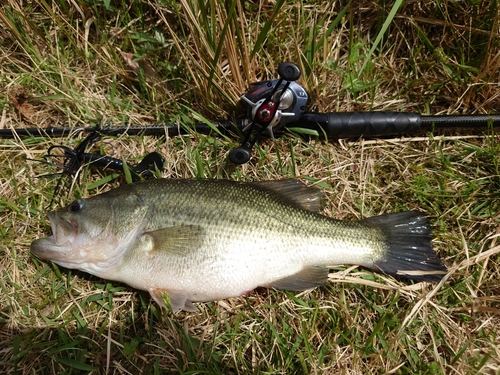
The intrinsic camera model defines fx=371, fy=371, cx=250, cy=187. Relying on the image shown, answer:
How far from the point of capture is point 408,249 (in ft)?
8.62

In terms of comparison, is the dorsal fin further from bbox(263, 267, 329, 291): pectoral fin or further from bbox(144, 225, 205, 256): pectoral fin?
bbox(144, 225, 205, 256): pectoral fin

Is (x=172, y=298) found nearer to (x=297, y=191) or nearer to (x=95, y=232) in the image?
(x=95, y=232)

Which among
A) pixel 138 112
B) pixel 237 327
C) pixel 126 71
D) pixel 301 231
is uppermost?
pixel 126 71

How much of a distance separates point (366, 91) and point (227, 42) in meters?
1.26

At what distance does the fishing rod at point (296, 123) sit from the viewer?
267 centimetres

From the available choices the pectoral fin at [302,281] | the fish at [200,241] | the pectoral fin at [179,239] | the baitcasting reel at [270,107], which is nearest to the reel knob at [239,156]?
the baitcasting reel at [270,107]

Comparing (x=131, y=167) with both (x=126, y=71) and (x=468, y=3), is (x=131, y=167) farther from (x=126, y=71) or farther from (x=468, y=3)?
(x=468, y=3)

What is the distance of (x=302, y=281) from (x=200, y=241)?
74 cm

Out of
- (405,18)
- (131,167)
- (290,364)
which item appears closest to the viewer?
(290,364)

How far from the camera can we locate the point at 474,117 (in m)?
2.82

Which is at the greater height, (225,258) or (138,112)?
(138,112)

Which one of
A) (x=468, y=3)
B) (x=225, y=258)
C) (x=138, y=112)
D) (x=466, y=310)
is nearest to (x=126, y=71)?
(x=138, y=112)

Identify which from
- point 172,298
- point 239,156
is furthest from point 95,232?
point 239,156

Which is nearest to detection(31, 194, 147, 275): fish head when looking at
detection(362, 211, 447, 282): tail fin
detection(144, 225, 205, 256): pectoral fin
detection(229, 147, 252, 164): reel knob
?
detection(144, 225, 205, 256): pectoral fin
